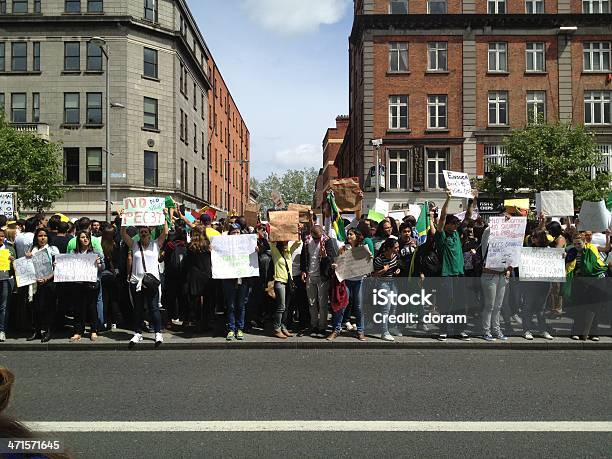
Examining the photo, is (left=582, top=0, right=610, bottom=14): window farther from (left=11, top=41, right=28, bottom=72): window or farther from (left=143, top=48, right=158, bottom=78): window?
(left=11, top=41, right=28, bottom=72): window

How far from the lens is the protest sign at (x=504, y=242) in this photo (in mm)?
9883

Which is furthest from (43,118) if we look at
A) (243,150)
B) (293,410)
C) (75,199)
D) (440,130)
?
(243,150)

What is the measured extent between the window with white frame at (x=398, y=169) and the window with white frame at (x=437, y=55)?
5.80 metres

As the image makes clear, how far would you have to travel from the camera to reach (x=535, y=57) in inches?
1455

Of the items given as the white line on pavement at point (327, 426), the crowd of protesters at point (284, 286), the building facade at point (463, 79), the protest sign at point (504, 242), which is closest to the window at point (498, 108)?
the building facade at point (463, 79)

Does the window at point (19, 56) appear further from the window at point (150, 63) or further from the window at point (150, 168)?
the window at point (150, 168)

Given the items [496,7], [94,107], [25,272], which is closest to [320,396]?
[25,272]

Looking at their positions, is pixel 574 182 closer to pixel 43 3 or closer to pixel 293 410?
pixel 293 410

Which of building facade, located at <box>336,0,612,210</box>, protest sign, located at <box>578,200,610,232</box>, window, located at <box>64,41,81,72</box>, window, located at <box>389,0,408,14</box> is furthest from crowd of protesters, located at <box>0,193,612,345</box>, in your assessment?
window, located at <box>64,41,81,72</box>

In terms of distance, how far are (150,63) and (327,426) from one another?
121 ft

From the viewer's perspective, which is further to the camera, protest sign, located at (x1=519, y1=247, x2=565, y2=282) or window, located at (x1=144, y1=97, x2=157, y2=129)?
window, located at (x1=144, y1=97, x2=157, y2=129)

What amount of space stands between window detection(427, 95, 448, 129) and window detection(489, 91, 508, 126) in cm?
296

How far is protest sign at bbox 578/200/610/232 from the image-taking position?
1025 centimetres

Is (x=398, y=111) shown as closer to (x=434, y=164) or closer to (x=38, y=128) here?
(x=434, y=164)
